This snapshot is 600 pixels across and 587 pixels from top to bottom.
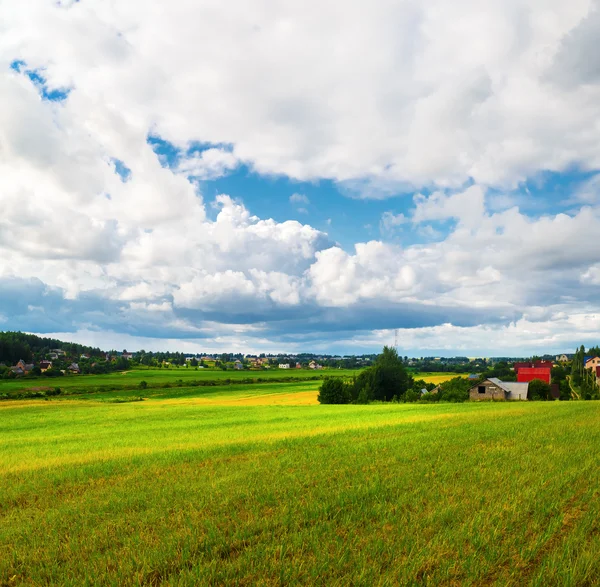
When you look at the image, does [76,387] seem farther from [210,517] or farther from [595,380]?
[595,380]

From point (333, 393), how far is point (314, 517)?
6522 centimetres

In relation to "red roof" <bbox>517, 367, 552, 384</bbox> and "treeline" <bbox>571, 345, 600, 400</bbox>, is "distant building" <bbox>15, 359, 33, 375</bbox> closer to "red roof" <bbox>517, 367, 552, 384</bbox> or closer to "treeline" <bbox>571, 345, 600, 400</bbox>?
"red roof" <bbox>517, 367, 552, 384</bbox>

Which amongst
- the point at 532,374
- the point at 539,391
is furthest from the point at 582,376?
the point at 539,391

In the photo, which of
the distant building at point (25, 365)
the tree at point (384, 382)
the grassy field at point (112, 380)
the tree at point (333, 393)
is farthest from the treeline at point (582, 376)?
the distant building at point (25, 365)

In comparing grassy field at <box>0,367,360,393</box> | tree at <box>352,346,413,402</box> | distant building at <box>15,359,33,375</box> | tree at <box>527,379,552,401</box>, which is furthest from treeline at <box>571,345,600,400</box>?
distant building at <box>15,359,33,375</box>

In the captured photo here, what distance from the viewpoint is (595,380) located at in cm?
9762

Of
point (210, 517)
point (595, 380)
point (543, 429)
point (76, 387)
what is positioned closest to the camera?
point (210, 517)

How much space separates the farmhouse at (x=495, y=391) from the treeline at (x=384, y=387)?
1.57 meters

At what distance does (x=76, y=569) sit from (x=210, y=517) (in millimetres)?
2552

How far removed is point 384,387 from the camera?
79500mm

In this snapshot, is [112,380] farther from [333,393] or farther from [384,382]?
[384,382]

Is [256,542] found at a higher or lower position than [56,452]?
higher

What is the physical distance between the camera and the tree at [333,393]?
71438 millimetres


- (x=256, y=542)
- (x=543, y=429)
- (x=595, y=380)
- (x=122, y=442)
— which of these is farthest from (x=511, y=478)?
(x=595, y=380)
